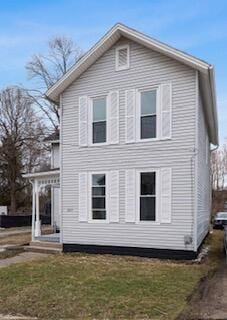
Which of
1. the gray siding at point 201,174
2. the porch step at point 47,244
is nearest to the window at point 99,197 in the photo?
the porch step at point 47,244

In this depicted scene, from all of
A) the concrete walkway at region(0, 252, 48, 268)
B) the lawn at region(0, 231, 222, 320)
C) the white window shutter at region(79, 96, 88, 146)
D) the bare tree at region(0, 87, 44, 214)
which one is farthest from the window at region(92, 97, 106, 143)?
the bare tree at region(0, 87, 44, 214)

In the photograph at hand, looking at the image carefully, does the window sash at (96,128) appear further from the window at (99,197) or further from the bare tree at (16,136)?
the bare tree at (16,136)

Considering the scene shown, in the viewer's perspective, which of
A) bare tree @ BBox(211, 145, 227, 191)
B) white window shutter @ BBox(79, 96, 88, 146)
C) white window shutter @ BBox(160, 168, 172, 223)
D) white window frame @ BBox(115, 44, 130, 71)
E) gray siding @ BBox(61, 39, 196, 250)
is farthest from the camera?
bare tree @ BBox(211, 145, 227, 191)

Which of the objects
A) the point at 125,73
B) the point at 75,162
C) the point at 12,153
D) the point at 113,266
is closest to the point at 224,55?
the point at 125,73

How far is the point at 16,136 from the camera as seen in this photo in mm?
35219

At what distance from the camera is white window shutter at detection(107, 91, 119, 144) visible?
13609 millimetres

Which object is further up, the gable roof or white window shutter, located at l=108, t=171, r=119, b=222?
the gable roof

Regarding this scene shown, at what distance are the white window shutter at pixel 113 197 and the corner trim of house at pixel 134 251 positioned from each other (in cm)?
101

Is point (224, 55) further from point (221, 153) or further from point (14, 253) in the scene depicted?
point (221, 153)

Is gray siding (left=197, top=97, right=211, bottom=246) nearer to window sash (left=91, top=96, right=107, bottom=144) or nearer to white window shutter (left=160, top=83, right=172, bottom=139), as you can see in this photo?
white window shutter (left=160, top=83, right=172, bottom=139)

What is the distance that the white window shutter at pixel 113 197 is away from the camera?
13.3m

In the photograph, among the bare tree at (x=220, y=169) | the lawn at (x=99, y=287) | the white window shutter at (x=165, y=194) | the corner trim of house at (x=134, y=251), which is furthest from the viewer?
the bare tree at (x=220, y=169)

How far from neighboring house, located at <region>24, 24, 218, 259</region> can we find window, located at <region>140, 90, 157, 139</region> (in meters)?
0.03

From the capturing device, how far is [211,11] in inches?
443
